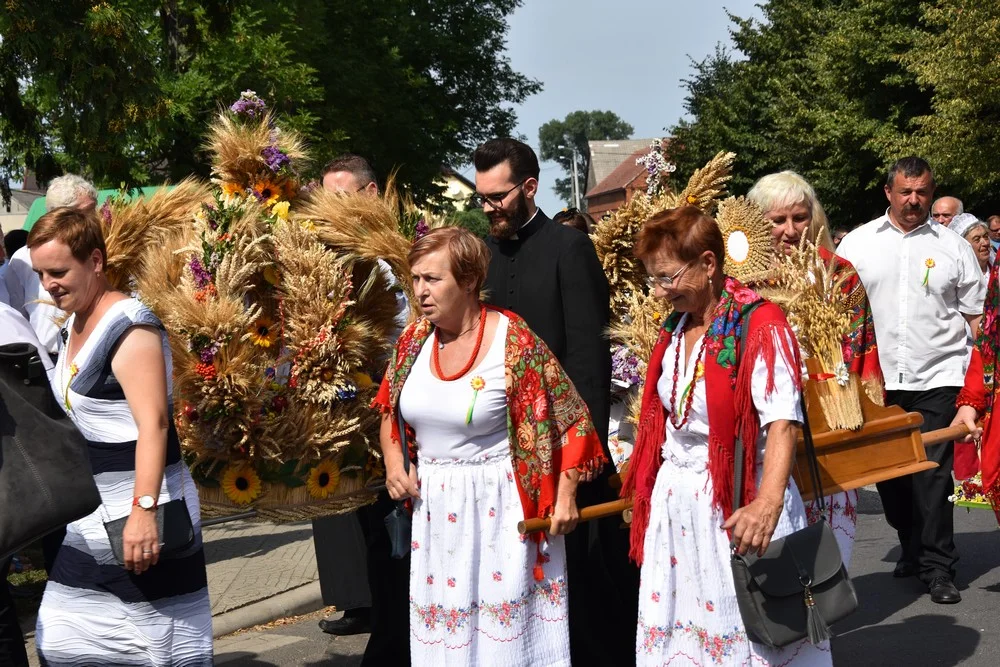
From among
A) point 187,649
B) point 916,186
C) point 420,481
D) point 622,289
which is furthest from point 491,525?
point 916,186

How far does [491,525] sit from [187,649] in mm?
1075

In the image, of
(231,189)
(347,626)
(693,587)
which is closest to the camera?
(693,587)

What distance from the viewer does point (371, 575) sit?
580 centimetres

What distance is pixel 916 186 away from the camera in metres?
6.93

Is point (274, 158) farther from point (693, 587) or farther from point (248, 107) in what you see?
point (693, 587)

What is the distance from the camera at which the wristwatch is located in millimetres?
3920

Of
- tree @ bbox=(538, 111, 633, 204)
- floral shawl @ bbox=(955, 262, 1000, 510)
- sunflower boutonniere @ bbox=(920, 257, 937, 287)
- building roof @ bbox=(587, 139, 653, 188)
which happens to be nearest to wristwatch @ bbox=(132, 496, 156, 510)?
floral shawl @ bbox=(955, 262, 1000, 510)

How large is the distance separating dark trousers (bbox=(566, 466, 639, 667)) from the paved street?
1240 mm

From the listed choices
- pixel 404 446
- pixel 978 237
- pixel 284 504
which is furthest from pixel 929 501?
pixel 978 237

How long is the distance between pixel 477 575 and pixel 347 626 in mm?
2489

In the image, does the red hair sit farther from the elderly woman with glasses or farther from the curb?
the curb

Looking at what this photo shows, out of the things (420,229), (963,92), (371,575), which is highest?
(963,92)

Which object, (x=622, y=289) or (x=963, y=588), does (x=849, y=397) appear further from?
(x=963, y=588)

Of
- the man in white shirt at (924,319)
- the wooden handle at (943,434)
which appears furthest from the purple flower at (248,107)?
the man in white shirt at (924,319)
